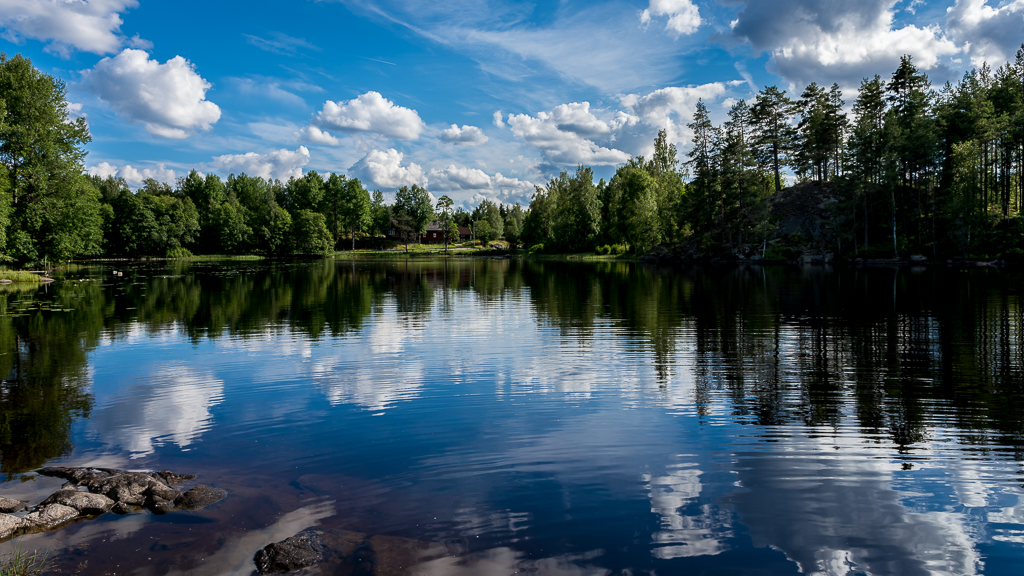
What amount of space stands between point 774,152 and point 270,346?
89.4 m

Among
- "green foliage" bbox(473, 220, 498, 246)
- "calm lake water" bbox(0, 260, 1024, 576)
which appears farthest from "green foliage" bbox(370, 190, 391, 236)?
"calm lake water" bbox(0, 260, 1024, 576)

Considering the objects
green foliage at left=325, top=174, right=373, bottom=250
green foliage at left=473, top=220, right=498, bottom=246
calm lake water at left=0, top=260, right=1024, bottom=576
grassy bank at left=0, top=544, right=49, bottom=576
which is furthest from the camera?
green foliage at left=473, top=220, right=498, bottom=246

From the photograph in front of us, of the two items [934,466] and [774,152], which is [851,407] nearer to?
[934,466]

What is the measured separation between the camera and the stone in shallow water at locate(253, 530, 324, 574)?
19.8 feet

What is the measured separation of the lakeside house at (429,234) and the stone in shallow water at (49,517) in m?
151

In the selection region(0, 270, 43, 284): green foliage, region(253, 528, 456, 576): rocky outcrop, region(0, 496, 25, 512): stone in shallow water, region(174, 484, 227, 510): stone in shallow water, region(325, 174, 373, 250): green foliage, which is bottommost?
region(253, 528, 456, 576): rocky outcrop

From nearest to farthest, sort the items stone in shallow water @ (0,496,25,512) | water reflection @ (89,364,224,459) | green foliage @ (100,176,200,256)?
stone in shallow water @ (0,496,25,512) < water reflection @ (89,364,224,459) < green foliage @ (100,176,200,256)

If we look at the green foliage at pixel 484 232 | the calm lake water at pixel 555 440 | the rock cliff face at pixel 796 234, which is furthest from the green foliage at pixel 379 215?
the calm lake water at pixel 555 440

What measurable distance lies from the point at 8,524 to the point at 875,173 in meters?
87.5

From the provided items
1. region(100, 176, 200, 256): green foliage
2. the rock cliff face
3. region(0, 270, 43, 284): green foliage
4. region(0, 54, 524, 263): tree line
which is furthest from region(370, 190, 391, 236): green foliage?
region(0, 270, 43, 284): green foliage

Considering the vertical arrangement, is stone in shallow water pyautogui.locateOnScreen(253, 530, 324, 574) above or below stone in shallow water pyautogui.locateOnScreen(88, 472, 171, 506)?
below

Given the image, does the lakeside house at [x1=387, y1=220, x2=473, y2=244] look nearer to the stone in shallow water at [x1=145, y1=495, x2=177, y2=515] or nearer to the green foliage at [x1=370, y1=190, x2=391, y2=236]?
the green foliage at [x1=370, y1=190, x2=391, y2=236]

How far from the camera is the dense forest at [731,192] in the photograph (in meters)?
49.4

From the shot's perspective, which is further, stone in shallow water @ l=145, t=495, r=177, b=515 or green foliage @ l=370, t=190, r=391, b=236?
green foliage @ l=370, t=190, r=391, b=236
